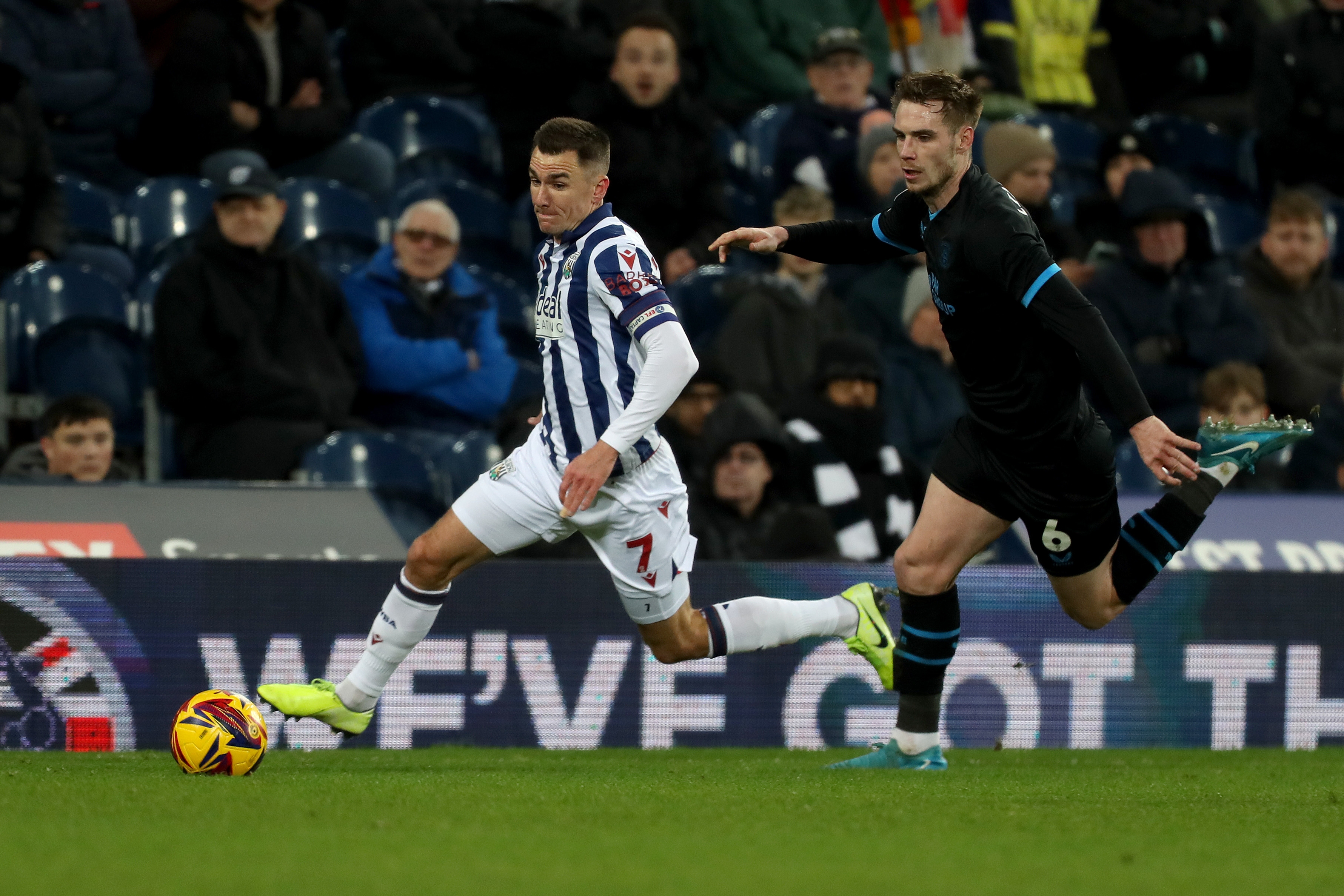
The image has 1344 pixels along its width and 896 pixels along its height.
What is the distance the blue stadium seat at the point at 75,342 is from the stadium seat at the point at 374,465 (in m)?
1.11

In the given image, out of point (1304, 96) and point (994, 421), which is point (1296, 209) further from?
point (994, 421)

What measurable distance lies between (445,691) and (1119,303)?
191 inches

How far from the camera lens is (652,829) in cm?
473

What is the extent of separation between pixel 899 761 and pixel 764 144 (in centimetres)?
597

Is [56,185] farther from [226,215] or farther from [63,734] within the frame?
[63,734]

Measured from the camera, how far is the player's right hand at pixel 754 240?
608cm

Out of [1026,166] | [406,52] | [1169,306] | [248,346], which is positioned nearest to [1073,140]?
[1026,166]

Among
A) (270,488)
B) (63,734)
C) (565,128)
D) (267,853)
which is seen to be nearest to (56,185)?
(270,488)

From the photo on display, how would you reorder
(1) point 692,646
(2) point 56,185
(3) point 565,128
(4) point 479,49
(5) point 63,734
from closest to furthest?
1. (3) point 565,128
2. (1) point 692,646
3. (5) point 63,734
4. (2) point 56,185
5. (4) point 479,49

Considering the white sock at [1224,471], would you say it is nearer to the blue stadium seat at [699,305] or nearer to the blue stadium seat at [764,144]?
the blue stadium seat at [699,305]

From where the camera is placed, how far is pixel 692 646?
6.43 m

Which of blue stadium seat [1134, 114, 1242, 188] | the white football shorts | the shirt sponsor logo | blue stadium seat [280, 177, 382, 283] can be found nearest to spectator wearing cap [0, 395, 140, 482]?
blue stadium seat [280, 177, 382, 283]

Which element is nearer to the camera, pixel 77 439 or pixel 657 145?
pixel 77 439

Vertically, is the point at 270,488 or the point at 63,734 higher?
the point at 270,488
